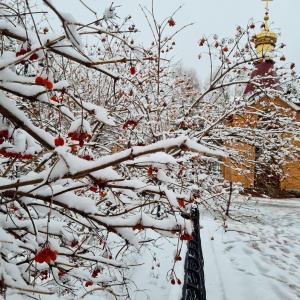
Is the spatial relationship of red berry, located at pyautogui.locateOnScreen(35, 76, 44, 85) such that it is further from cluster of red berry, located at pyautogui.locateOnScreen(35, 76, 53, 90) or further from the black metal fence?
the black metal fence

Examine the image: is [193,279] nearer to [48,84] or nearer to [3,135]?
[3,135]

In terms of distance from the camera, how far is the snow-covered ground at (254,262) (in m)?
5.02

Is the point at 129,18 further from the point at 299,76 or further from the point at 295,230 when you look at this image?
the point at 295,230

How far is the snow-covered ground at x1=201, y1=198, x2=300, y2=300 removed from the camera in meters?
5.02

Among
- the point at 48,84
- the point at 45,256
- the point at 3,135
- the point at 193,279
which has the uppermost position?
the point at 48,84

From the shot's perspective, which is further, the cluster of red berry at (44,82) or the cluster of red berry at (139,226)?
the cluster of red berry at (139,226)

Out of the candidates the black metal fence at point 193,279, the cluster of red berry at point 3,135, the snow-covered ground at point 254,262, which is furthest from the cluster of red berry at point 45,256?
the snow-covered ground at point 254,262

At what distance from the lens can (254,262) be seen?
6.50 meters

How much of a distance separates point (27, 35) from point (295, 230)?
10521 mm

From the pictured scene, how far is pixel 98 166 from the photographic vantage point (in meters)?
1.01

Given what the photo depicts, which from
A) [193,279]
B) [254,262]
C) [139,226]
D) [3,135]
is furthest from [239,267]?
[3,135]

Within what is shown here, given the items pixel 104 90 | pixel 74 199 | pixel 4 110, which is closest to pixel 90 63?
pixel 4 110

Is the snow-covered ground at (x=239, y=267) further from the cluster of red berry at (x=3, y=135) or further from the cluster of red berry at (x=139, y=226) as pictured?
the cluster of red berry at (x=3, y=135)

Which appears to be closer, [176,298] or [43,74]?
[43,74]
